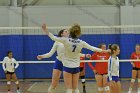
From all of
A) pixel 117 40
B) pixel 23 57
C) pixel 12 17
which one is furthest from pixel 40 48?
pixel 117 40

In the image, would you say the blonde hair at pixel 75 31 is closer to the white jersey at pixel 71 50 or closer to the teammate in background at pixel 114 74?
the white jersey at pixel 71 50

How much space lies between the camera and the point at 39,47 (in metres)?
18.4

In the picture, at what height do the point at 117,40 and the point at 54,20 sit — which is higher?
the point at 54,20

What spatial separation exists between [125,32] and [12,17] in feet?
20.6

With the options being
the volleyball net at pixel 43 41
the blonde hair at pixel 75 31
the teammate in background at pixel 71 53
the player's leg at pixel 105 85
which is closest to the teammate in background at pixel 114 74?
the player's leg at pixel 105 85

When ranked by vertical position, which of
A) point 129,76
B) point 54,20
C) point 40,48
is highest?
point 54,20

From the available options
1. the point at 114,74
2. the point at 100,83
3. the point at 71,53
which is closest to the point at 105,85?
the point at 100,83

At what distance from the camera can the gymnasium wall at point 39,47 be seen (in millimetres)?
18375

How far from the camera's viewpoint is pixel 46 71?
1888 cm

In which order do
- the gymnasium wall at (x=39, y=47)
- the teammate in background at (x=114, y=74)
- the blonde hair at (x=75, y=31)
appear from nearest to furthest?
1. the blonde hair at (x=75, y=31)
2. the teammate in background at (x=114, y=74)
3. the gymnasium wall at (x=39, y=47)

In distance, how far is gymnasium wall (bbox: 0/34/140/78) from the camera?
18375 millimetres

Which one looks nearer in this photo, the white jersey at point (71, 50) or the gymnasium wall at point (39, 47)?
the white jersey at point (71, 50)

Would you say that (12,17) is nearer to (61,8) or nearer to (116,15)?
(61,8)

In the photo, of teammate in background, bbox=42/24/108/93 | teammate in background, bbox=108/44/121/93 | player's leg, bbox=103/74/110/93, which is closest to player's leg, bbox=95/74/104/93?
player's leg, bbox=103/74/110/93
